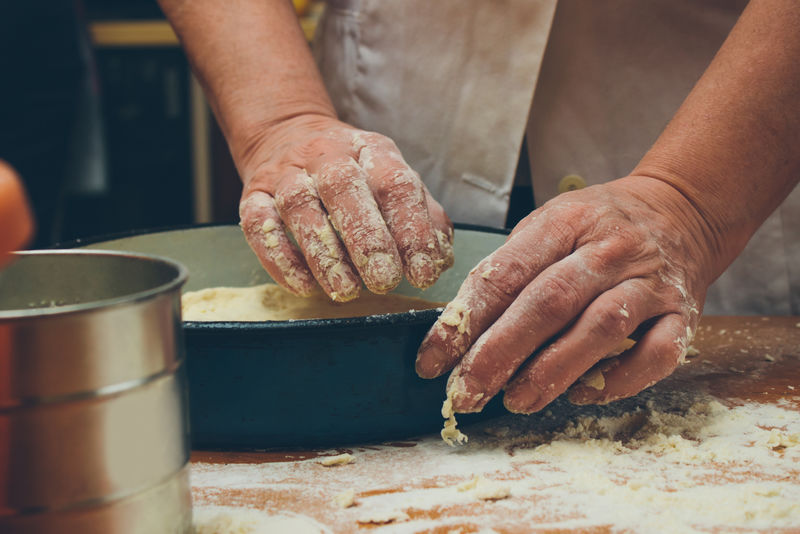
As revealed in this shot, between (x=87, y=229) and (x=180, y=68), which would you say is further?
(x=87, y=229)

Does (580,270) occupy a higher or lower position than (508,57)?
lower

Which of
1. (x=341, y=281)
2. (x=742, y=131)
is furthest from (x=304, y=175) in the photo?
(x=742, y=131)

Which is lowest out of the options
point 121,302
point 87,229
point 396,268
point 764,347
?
point 87,229

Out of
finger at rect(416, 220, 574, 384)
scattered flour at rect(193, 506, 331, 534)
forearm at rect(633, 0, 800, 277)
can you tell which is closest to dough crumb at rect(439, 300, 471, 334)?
finger at rect(416, 220, 574, 384)

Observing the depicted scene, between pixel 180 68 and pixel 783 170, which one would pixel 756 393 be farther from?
pixel 180 68

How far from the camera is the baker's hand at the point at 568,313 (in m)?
0.72

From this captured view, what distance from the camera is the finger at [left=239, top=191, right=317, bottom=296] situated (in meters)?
0.90

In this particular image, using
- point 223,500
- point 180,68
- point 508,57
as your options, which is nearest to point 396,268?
point 223,500

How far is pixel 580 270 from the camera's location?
2.44 ft

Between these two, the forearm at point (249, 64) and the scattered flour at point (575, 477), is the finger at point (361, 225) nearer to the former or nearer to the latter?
the scattered flour at point (575, 477)

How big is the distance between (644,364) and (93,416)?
1.67 feet

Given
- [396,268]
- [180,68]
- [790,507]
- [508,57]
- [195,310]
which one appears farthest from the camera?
[180,68]

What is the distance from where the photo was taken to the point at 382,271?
817mm

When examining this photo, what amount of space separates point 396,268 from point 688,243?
1.03 feet
